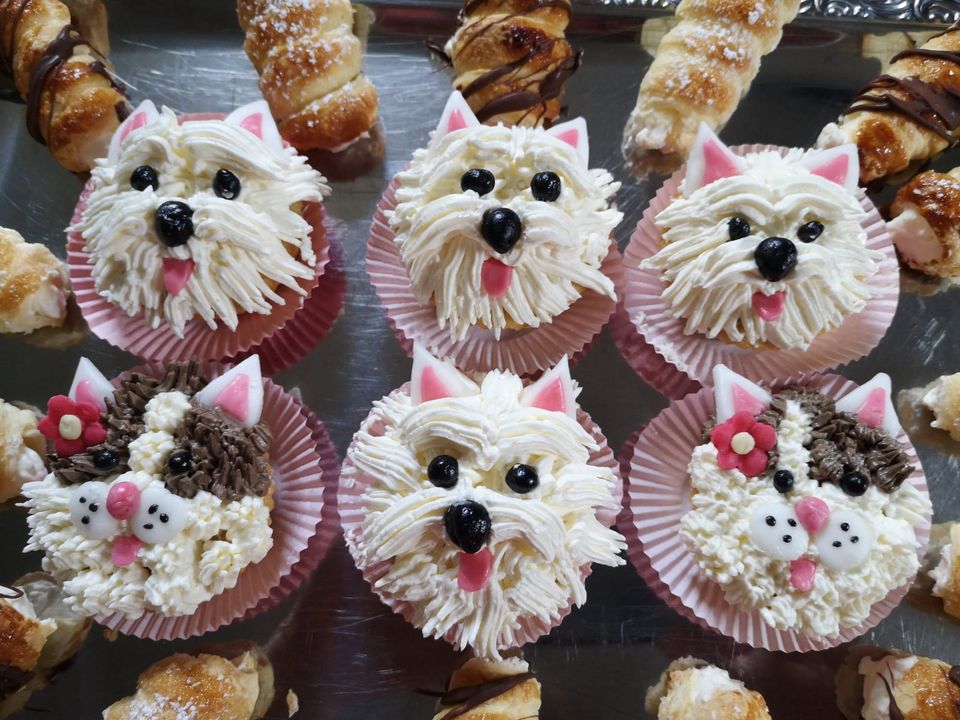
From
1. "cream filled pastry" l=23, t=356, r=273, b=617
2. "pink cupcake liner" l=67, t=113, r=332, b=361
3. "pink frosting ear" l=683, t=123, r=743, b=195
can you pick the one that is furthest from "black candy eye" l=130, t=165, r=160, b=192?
"pink frosting ear" l=683, t=123, r=743, b=195

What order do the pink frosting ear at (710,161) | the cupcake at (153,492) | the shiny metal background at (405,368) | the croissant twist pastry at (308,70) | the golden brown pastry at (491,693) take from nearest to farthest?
the cupcake at (153,492), the golden brown pastry at (491,693), the pink frosting ear at (710,161), the shiny metal background at (405,368), the croissant twist pastry at (308,70)

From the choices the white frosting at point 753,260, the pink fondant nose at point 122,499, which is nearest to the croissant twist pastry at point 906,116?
the white frosting at point 753,260

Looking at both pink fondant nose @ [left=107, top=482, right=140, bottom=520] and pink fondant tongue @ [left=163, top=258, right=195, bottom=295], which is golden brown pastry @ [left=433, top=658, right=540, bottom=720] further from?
pink fondant tongue @ [left=163, top=258, right=195, bottom=295]

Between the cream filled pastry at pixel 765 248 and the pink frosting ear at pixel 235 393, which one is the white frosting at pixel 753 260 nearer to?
the cream filled pastry at pixel 765 248

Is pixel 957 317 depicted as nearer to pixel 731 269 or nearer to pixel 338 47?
pixel 731 269

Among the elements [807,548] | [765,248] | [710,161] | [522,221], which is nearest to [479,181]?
[522,221]

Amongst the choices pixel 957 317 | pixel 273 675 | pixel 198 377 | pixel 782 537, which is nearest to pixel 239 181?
pixel 198 377
